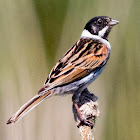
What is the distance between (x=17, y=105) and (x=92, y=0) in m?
1.14

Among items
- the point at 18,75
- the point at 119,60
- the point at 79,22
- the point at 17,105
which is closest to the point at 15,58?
the point at 18,75

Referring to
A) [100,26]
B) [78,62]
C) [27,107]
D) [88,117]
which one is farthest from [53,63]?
[88,117]

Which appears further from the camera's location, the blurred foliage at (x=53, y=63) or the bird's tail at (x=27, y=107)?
the blurred foliage at (x=53, y=63)

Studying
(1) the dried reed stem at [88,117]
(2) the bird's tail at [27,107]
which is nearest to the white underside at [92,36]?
(2) the bird's tail at [27,107]

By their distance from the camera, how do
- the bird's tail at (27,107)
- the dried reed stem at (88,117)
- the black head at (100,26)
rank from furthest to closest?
the black head at (100,26)
the bird's tail at (27,107)
the dried reed stem at (88,117)

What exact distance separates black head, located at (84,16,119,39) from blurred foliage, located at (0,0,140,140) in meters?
0.07

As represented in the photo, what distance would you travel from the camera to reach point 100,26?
354 centimetres

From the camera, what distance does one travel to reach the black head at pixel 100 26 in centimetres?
349

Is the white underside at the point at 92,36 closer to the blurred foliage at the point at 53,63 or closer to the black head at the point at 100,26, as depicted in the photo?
the black head at the point at 100,26

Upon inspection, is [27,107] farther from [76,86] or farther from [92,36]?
[92,36]

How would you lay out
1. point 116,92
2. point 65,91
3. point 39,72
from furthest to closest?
1. point 116,92
2. point 39,72
3. point 65,91

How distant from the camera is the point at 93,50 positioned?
348 cm

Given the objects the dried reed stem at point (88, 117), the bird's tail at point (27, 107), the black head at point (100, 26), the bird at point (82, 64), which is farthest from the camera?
the black head at point (100, 26)

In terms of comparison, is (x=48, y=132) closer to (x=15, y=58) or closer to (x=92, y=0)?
(x=15, y=58)
